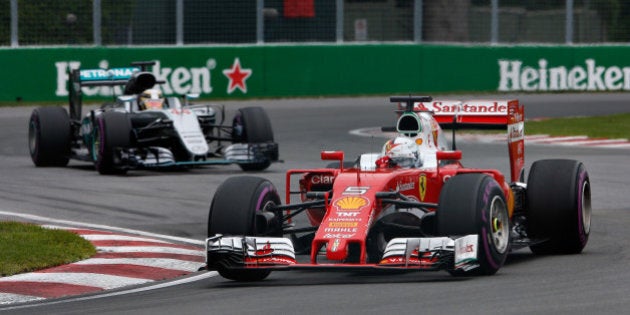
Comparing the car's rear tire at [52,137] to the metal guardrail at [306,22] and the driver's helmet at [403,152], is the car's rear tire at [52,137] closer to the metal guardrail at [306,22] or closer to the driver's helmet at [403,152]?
the driver's helmet at [403,152]

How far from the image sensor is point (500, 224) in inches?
402

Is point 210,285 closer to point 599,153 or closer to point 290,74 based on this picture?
point 599,153

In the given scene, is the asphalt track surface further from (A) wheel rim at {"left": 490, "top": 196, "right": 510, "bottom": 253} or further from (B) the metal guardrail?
(B) the metal guardrail

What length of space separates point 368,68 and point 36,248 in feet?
72.7

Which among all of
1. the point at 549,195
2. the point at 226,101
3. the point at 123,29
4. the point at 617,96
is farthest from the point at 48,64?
the point at 549,195

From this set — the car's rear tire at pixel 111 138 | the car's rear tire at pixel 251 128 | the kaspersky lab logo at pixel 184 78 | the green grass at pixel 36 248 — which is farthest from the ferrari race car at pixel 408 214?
the kaspersky lab logo at pixel 184 78

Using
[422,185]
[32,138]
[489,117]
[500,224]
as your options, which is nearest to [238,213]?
[422,185]

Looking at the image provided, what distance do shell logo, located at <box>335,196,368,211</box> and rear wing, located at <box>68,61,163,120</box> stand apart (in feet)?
33.4

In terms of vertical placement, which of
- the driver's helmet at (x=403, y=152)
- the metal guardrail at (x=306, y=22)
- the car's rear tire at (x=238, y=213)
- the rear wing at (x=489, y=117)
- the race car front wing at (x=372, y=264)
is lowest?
the race car front wing at (x=372, y=264)

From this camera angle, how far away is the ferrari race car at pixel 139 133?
18797mm

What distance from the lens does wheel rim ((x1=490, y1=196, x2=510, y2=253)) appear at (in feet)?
33.0

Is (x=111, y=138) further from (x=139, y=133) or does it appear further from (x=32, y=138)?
(x=32, y=138)

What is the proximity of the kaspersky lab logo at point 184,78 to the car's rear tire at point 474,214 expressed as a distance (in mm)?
21378

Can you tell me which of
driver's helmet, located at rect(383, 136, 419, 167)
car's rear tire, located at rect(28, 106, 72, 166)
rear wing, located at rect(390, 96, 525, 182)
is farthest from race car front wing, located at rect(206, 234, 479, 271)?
car's rear tire, located at rect(28, 106, 72, 166)
